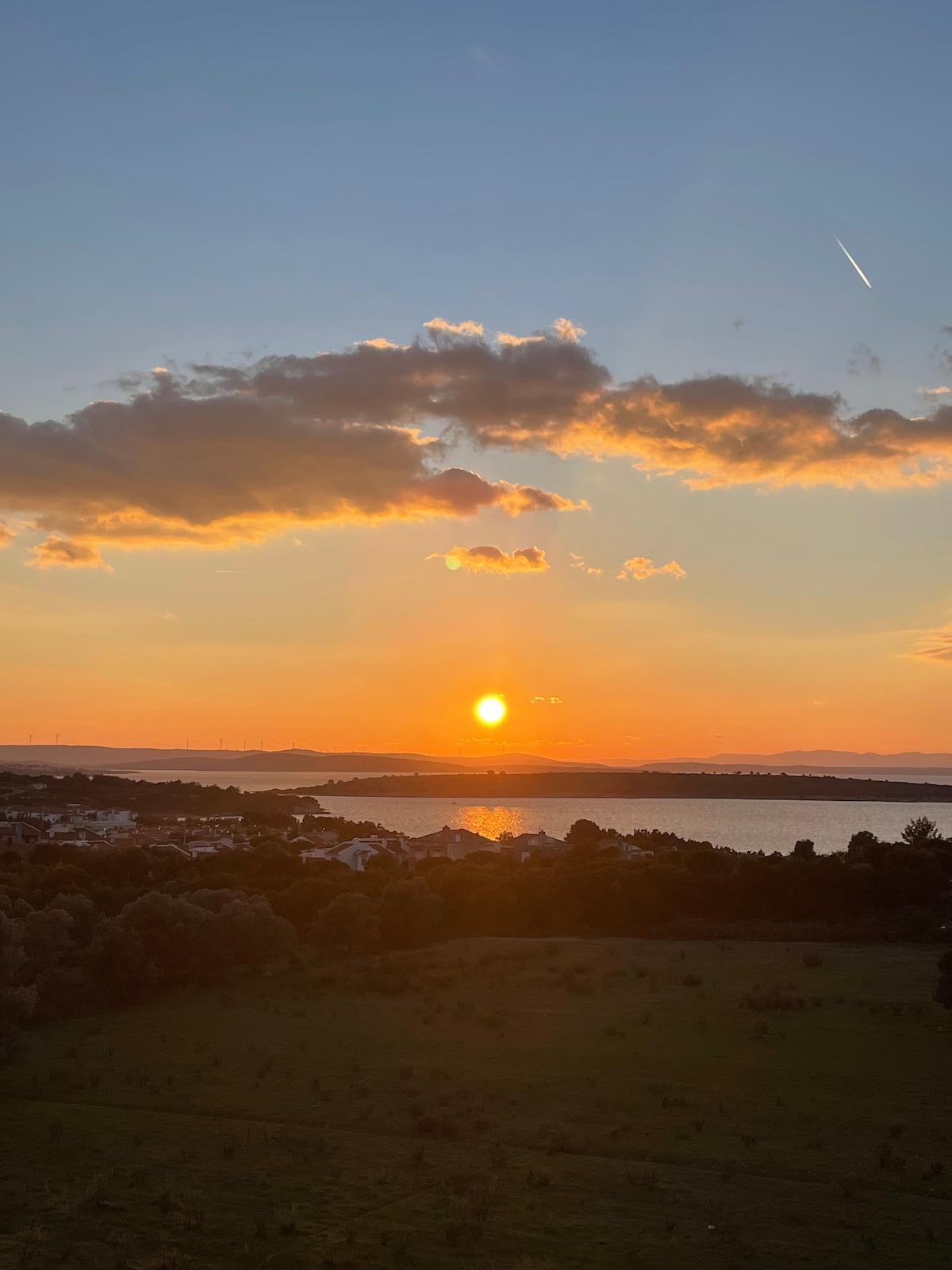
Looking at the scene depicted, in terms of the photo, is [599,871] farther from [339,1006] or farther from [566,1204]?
[566,1204]

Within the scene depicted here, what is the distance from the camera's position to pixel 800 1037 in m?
24.1

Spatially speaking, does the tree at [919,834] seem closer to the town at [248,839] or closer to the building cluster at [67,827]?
the town at [248,839]

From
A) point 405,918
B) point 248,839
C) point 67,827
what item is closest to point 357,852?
point 248,839

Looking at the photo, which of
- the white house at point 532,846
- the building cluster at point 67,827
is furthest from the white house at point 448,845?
the building cluster at point 67,827

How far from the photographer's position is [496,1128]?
18.4 m

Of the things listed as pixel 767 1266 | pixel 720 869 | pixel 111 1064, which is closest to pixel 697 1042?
pixel 767 1266

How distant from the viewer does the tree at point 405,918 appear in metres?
41.3

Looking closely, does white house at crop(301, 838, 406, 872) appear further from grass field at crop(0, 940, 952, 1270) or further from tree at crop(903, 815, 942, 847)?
grass field at crop(0, 940, 952, 1270)

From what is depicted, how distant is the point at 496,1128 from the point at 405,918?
23.4m

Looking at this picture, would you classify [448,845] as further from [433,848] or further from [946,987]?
[946,987]

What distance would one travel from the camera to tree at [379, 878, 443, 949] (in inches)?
1625

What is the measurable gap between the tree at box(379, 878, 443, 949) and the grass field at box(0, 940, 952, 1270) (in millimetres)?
9431

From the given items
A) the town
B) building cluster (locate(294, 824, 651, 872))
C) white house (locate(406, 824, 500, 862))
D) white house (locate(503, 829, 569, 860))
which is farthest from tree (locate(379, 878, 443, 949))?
white house (locate(406, 824, 500, 862))

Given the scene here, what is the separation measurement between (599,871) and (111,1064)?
3180 cm
